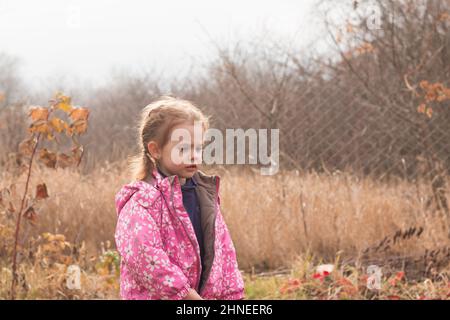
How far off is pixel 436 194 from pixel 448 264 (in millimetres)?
1082

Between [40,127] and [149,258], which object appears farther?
[40,127]

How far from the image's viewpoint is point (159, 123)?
231cm

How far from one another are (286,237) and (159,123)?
3161 mm

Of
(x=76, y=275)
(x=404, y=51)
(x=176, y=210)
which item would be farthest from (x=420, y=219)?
(x=176, y=210)

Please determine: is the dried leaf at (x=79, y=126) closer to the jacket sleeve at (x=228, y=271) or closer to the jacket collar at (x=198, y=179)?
the jacket collar at (x=198, y=179)

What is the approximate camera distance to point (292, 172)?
611cm

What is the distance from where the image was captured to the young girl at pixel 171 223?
209 cm

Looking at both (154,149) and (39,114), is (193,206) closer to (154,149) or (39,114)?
(154,149)

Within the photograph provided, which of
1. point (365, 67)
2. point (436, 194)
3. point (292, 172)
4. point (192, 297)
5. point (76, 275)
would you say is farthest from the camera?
point (365, 67)

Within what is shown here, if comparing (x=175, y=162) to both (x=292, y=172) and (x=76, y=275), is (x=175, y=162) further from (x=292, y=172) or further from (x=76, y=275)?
(x=292, y=172)

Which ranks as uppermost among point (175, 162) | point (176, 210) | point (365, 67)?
point (365, 67)

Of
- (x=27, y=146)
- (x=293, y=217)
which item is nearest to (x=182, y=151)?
(x=27, y=146)

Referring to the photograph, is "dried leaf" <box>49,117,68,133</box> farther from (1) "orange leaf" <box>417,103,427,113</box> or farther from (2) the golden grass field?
(1) "orange leaf" <box>417,103,427,113</box>

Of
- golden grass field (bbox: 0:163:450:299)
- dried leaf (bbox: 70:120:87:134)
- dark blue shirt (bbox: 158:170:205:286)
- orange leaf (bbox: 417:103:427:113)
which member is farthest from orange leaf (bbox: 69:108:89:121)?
orange leaf (bbox: 417:103:427:113)
